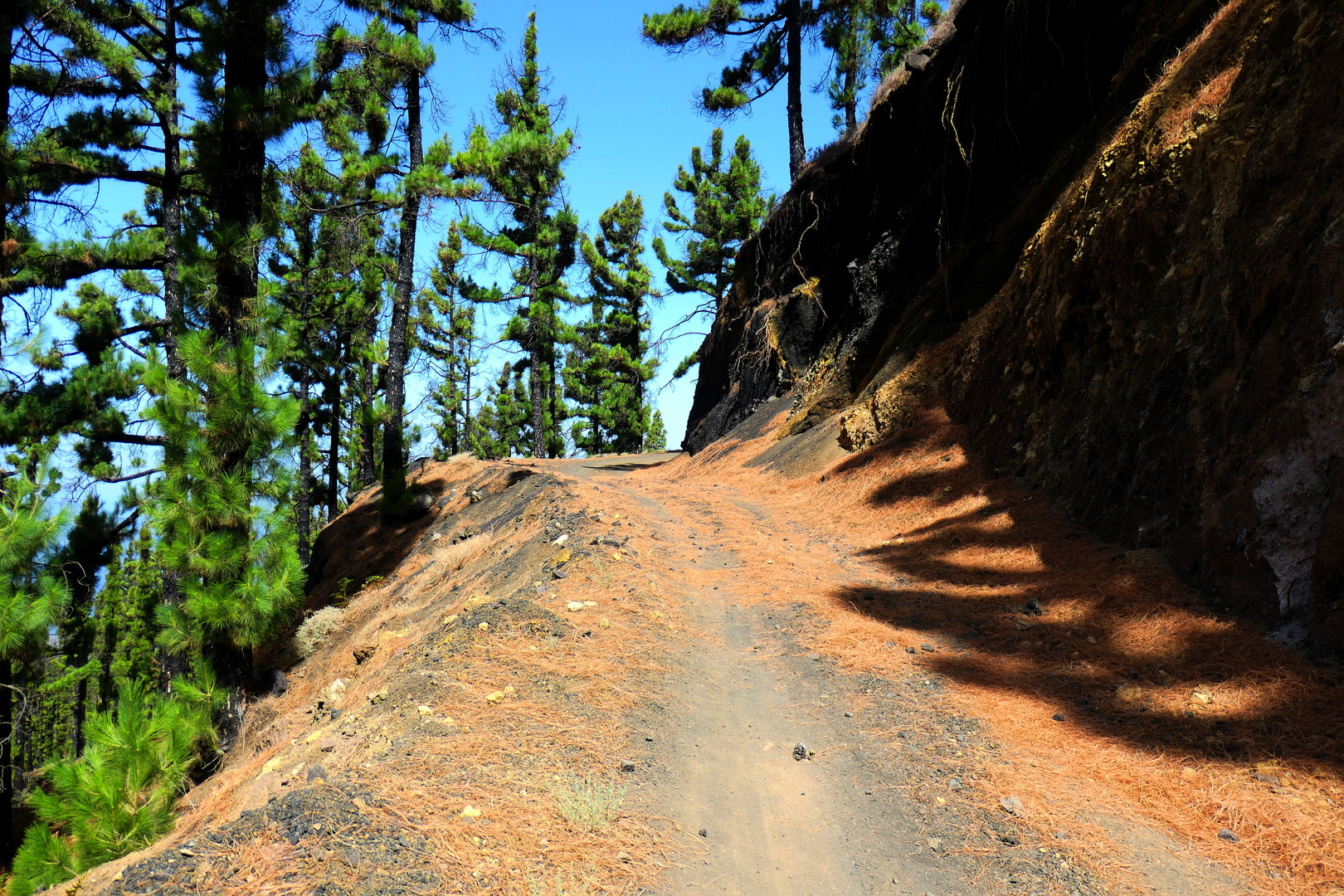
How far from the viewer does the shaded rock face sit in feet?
15.7

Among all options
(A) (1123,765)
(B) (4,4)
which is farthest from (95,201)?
(A) (1123,765)

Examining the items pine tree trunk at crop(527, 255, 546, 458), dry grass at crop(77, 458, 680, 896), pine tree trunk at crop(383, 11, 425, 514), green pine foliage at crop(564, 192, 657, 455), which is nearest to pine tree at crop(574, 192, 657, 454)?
green pine foliage at crop(564, 192, 657, 455)

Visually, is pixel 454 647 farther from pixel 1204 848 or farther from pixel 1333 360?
pixel 1333 360

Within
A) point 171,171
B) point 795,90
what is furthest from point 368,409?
point 795,90

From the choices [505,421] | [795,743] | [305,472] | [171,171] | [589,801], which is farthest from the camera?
[505,421]

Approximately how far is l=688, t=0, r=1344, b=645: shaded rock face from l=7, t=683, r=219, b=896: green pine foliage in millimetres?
8445

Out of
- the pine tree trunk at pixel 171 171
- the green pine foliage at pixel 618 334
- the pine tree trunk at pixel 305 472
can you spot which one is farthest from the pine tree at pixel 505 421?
the pine tree trunk at pixel 171 171

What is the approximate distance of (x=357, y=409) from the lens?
31719 millimetres

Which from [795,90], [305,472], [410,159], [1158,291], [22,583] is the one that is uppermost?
[795,90]

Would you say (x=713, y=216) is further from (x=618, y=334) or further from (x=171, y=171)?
(x=171, y=171)

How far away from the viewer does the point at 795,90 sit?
20.7 m

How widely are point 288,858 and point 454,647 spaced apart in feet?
7.01

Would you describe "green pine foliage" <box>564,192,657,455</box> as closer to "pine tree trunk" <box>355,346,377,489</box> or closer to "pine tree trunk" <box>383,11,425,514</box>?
"pine tree trunk" <box>355,346,377,489</box>

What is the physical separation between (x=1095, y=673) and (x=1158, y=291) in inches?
168
